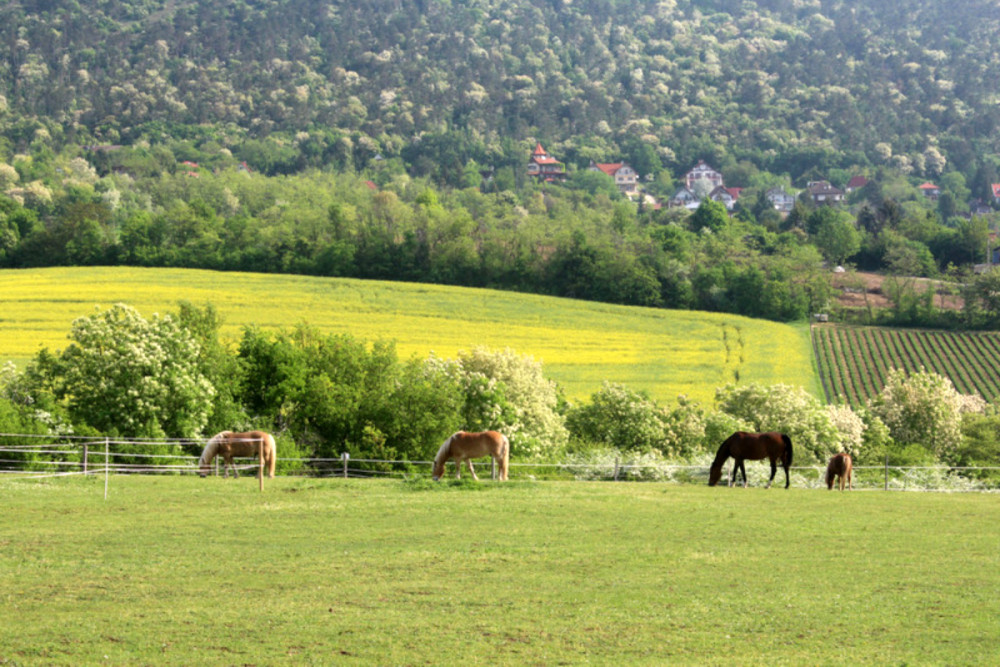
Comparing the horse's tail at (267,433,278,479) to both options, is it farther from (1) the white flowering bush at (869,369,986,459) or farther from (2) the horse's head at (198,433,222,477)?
(1) the white flowering bush at (869,369,986,459)

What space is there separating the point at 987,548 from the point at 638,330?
97.6m

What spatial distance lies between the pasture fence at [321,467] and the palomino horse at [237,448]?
0.45m

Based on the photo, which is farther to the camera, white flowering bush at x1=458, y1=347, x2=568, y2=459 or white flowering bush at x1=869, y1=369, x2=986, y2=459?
white flowering bush at x1=869, y1=369, x2=986, y2=459

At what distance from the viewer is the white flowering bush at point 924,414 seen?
7581 centimetres

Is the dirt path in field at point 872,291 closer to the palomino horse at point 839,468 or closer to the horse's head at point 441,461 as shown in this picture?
the palomino horse at point 839,468

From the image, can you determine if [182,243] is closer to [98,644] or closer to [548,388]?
[548,388]

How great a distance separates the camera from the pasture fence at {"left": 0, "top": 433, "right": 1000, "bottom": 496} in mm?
33000

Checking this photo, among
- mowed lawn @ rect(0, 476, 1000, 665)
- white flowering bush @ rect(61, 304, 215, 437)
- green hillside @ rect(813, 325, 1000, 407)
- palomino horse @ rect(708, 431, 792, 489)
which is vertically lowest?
mowed lawn @ rect(0, 476, 1000, 665)

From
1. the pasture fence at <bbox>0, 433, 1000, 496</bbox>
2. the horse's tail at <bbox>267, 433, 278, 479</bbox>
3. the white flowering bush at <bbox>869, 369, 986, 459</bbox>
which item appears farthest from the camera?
the white flowering bush at <bbox>869, 369, 986, 459</bbox>

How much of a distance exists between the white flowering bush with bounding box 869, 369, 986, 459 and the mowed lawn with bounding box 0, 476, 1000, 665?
2067 inches

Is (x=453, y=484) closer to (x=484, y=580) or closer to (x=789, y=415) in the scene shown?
(x=484, y=580)

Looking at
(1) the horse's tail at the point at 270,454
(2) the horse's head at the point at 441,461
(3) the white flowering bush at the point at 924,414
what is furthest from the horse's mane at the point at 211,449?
(3) the white flowering bush at the point at 924,414

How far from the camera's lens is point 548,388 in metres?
65.6

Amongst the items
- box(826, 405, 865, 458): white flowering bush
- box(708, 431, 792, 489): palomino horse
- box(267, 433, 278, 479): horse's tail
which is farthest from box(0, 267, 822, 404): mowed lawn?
box(267, 433, 278, 479): horse's tail
